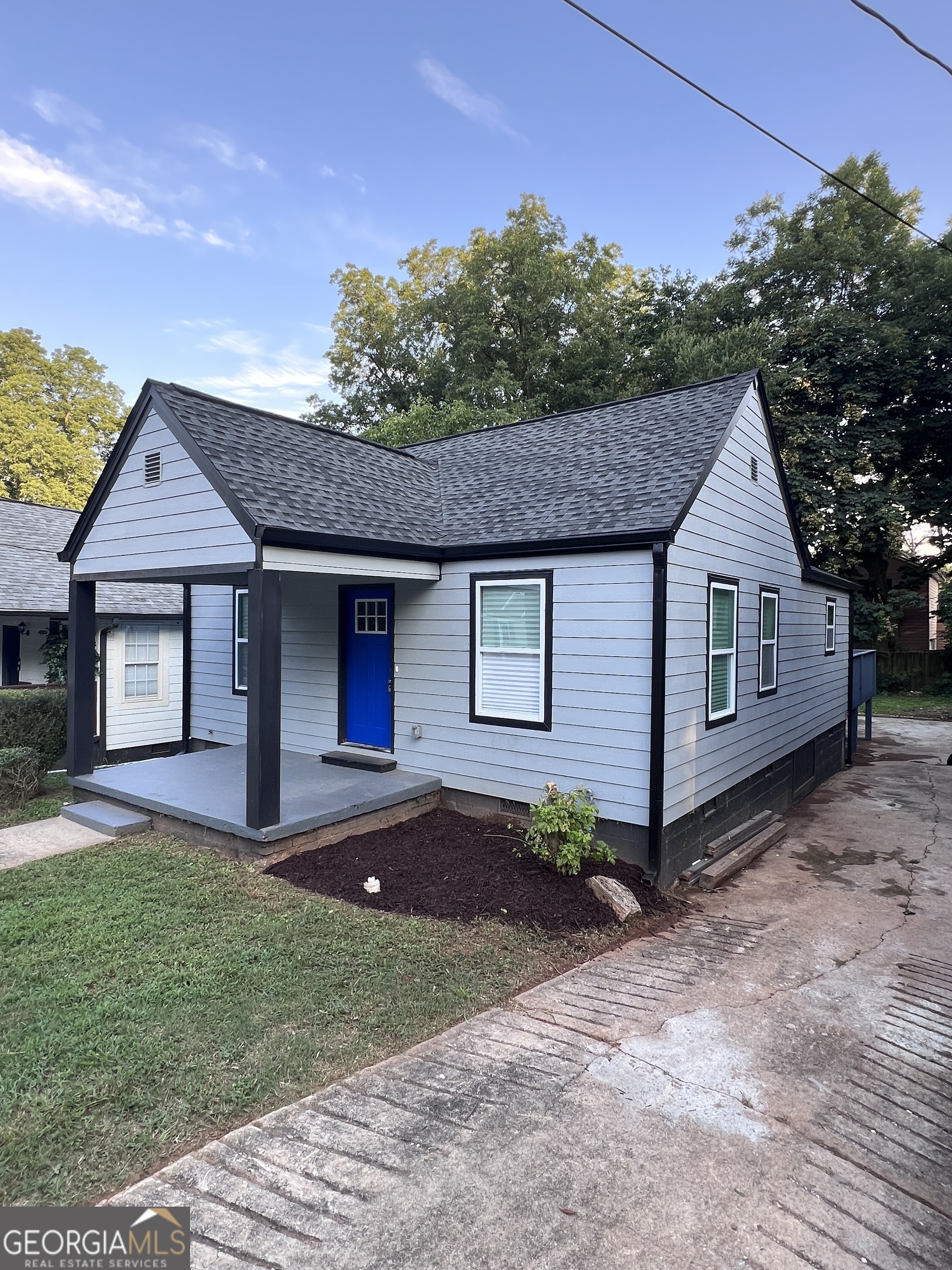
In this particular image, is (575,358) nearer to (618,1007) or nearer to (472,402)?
(472,402)

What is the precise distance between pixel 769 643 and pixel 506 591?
166 inches

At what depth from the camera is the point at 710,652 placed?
6.80 m

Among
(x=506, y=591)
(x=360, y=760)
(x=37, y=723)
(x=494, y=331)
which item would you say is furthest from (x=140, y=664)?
(x=494, y=331)

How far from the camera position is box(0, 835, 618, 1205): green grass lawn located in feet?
8.66

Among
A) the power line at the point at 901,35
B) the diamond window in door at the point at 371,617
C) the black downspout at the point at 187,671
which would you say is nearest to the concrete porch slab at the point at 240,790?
the diamond window in door at the point at 371,617

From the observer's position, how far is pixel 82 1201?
2266 millimetres

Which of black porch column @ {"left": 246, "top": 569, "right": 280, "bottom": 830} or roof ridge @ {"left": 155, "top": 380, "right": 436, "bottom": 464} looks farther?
roof ridge @ {"left": 155, "top": 380, "right": 436, "bottom": 464}

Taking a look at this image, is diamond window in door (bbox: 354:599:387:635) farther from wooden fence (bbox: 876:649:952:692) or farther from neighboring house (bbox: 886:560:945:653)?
neighboring house (bbox: 886:560:945:653)

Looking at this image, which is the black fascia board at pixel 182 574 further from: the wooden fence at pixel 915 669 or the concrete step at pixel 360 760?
the wooden fence at pixel 915 669

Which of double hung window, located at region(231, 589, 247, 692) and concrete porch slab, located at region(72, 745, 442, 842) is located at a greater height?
double hung window, located at region(231, 589, 247, 692)

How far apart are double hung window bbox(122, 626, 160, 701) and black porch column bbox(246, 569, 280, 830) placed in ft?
23.3

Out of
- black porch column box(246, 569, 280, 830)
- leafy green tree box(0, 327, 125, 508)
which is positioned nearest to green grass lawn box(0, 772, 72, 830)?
black porch column box(246, 569, 280, 830)

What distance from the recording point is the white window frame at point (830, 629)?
39.2ft

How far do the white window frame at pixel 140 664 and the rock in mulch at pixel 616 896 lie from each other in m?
9.35
